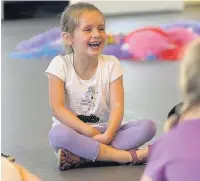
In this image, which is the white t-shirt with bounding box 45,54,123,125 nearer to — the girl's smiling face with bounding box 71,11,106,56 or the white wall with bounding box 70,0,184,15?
the girl's smiling face with bounding box 71,11,106,56

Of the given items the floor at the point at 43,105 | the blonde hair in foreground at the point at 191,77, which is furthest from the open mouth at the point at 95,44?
the blonde hair in foreground at the point at 191,77

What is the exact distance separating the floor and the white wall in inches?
43.3

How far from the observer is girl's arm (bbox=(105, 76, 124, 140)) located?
5.90 feet

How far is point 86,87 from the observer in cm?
185

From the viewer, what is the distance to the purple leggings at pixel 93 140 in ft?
5.71

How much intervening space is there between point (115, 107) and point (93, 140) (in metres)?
0.13

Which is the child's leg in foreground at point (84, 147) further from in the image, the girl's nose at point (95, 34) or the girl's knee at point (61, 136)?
the girl's nose at point (95, 34)

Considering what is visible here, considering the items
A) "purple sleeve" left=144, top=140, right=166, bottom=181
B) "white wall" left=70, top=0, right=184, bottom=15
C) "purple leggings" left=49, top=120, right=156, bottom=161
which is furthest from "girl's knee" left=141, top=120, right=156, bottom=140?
"white wall" left=70, top=0, right=184, bottom=15

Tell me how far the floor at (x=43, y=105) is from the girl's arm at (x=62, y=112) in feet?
0.40

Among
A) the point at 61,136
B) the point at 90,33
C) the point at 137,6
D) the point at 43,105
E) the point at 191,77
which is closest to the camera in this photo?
the point at 191,77

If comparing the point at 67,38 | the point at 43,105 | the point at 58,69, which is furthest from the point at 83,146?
the point at 43,105

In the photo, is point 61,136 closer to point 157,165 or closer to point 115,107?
point 115,107

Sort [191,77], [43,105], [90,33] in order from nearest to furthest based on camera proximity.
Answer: [191,77], [90,33], [43,105]

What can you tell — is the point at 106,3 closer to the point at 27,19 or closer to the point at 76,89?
the point at 27,19
